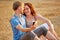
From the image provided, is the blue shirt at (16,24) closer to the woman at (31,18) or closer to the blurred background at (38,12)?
the woman at (31,18)

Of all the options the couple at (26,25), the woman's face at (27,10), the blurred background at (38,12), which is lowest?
the blurred background at (38,12)

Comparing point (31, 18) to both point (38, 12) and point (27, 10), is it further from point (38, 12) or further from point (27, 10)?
point (38, 12)

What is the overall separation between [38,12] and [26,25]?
68.2 inches

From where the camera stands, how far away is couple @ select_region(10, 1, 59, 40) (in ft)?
7.18

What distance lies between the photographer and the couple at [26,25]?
2.19m

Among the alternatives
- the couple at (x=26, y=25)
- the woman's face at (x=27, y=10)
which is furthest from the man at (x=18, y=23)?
the woman's face at (x=27, y=10)

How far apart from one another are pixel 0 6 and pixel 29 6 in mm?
1958

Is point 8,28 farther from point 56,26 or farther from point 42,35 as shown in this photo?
point 42,35

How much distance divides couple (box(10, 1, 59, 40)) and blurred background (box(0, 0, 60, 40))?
933mm

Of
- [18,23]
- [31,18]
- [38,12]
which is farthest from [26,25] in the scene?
[38,12]

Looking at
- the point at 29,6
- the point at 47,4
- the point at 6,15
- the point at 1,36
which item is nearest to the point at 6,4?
the point at 6,15

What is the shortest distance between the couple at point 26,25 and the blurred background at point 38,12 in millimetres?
933

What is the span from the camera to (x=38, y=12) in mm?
4164

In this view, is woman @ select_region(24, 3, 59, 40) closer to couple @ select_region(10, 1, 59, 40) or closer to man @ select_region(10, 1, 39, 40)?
couple @ select_region(10, 1, 59, 40)
